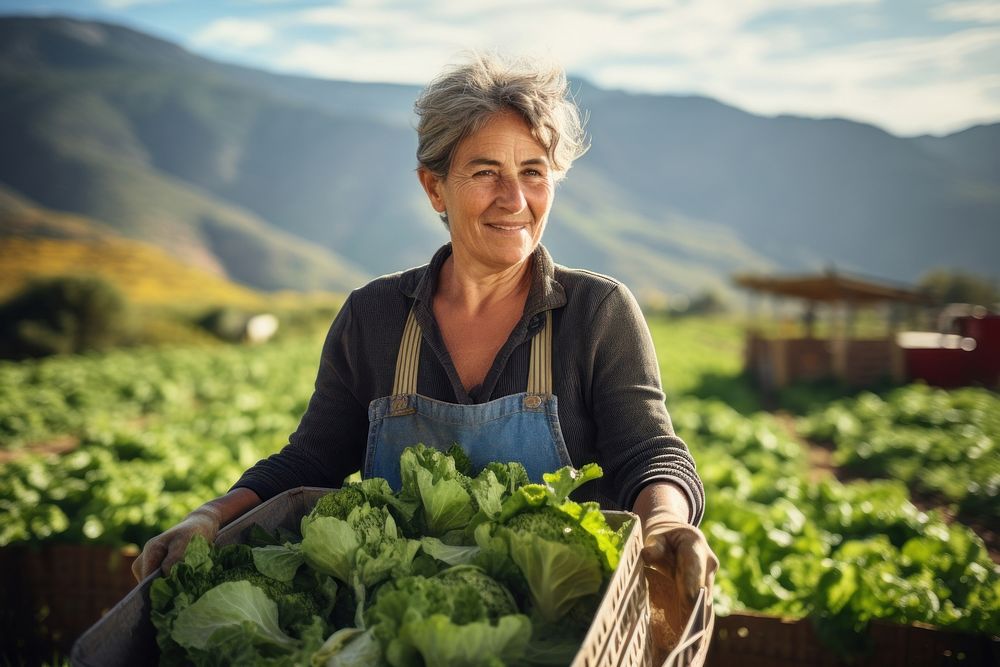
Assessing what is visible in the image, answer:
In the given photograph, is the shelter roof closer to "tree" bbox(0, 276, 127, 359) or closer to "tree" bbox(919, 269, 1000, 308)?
"tree" bbox(0, 276, 127, 359)

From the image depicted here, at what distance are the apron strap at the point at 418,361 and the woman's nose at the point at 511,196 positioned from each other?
32 cm

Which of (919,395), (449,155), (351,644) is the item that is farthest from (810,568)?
(919,395)

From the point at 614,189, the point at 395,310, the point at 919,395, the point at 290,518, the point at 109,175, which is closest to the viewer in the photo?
the point at 290,518

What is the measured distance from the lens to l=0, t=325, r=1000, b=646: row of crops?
10.8 ft

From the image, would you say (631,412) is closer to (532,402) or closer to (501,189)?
(532,402)

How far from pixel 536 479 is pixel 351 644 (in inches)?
35.7

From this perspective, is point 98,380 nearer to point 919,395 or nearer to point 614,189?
point 919,395

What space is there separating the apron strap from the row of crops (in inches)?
68.0

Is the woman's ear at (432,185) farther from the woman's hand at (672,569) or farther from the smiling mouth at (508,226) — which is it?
the woman's hand at (672,569)

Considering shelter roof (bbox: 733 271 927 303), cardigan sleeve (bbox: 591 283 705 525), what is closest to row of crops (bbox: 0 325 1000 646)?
cardigan sleeve (bbox: 591 283 705 525)

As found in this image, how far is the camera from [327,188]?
148 m

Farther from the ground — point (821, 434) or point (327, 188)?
point (327, 188)

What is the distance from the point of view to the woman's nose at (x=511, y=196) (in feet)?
6.73

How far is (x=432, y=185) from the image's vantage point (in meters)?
2.30
